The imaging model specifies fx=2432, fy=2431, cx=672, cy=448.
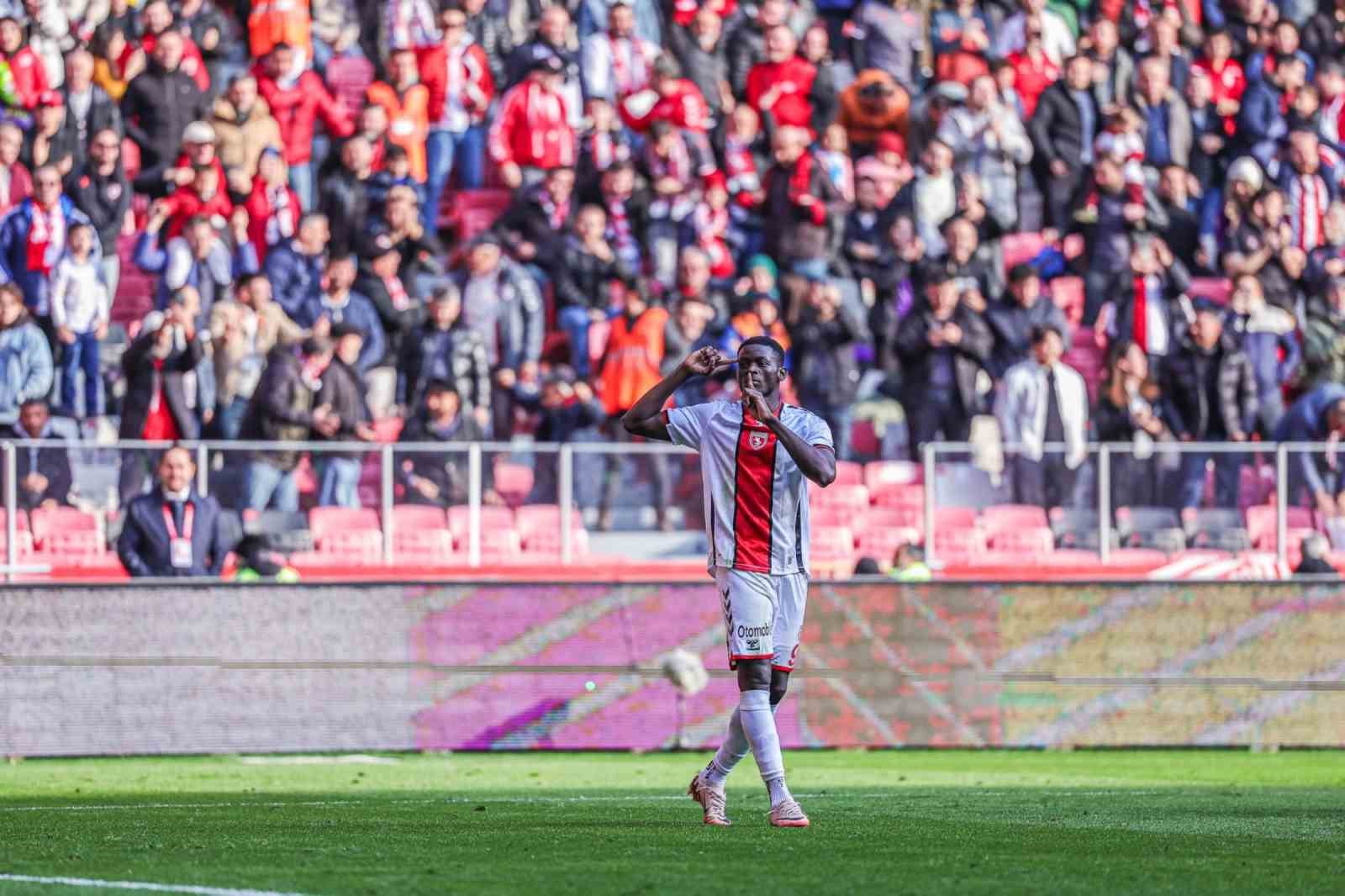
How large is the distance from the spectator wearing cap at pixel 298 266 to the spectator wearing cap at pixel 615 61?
3.75 metres

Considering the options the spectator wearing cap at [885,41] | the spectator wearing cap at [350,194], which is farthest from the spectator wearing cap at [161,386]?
the spectator wearing cap at [885,41]

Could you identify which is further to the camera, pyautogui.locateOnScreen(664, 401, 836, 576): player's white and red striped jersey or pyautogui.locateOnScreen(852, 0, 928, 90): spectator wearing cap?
pyautogui.locateOnScreen(852, 0, 928, 90): spectator wearing cap

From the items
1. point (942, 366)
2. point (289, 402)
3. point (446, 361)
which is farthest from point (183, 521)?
point (942, 366)

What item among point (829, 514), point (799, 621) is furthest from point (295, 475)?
point (799, 621)

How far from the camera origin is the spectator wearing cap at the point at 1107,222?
2333 cm

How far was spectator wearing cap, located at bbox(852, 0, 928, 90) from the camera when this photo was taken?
25.4m

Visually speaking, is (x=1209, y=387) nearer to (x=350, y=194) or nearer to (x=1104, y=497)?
(x=1104, y=497)

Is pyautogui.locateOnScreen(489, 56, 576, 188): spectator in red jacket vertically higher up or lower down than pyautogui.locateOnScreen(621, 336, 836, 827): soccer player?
higher up

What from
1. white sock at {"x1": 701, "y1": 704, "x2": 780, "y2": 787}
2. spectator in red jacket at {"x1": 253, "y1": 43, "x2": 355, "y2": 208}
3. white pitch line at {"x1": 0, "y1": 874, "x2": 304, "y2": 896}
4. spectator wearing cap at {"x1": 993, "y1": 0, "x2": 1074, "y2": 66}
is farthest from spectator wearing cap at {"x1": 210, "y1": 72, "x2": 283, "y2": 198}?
white pitch line at {"x1": 0, "y1": 874, "x2": 304, "y2": 896}

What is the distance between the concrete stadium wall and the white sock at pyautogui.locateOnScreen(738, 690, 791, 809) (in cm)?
758

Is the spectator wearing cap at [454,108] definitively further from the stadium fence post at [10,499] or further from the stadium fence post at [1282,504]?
the stadium fence post at [1282,504]

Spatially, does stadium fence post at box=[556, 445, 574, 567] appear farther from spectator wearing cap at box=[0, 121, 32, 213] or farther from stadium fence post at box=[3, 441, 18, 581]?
spectator wearing cap at box=[0, 121, 32, 213]

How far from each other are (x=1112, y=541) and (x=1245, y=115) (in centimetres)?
794

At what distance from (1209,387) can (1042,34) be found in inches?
228
